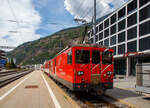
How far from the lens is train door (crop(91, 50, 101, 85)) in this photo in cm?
814

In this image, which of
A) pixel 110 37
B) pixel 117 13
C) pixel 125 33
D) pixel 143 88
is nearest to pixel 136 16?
pixel 125 33

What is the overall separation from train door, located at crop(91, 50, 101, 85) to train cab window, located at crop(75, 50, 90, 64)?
11.7 inches

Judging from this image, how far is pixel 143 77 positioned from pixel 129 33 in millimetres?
29189

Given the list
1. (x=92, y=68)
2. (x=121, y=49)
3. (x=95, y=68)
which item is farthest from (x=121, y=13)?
(x=92, y=68)

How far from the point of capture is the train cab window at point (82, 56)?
26.3 feet

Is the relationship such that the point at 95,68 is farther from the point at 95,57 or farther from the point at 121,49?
the point at 121,49

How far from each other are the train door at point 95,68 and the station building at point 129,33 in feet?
78.0

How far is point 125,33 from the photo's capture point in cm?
3681

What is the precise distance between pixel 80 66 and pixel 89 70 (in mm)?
527

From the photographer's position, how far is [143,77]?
8328 millimetres

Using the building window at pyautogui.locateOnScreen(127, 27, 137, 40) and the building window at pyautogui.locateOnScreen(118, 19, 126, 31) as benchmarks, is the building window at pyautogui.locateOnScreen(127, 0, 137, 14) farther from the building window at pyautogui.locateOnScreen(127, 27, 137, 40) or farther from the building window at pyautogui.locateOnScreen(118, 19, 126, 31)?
the building window at pyautogui.locateOnScreen(127, 27, 137, 40)

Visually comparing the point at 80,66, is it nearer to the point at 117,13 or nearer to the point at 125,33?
the point at 125,33

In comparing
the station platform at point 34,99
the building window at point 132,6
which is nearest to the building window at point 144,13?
the building window at point 132,6

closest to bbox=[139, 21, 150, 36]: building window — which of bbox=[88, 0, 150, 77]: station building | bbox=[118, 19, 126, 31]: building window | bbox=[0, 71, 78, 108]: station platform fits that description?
bbox=[88, 0, 150, 77]: station building
